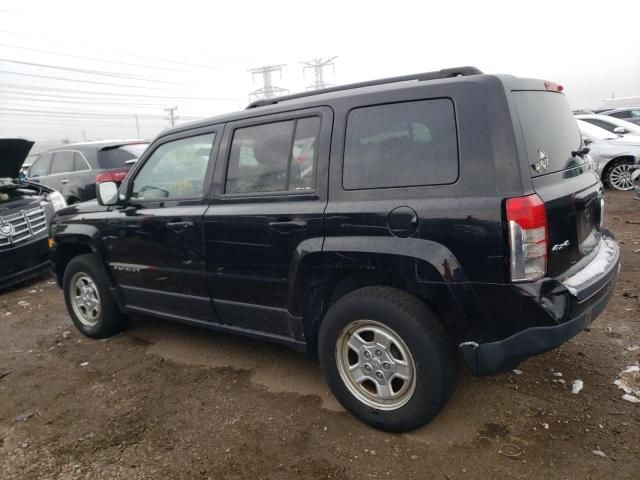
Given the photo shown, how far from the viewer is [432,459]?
2.50 metres

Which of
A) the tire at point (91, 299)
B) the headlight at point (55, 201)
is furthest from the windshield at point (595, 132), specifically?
the headlight at point (55, 201)

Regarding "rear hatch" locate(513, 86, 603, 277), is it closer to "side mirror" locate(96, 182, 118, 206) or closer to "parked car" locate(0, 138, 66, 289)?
"side mirror" locate(96, 182, 118, 206)

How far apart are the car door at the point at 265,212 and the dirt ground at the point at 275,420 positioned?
553 mm

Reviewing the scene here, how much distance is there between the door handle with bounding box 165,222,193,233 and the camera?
136 inches

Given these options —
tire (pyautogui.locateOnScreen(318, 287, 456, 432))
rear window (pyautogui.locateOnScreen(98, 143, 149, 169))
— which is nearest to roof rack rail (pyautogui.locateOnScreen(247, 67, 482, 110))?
tire (pyautogui.locateOnScreen(318, 287, 456, 432))

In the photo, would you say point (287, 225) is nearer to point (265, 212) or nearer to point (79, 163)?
point (265, 212)

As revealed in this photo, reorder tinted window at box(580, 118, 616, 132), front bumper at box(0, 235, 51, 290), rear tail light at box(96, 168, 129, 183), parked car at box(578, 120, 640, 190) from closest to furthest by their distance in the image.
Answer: front bumper at box(0, 235, 51, 290), rear tail light at box(96, 168, 129, 183), parked car at box(578, 120, 640, 190), tinted window at box(580, 118, 616, 132)

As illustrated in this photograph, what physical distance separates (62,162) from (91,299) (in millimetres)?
6527

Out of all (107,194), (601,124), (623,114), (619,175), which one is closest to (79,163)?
(107,194)

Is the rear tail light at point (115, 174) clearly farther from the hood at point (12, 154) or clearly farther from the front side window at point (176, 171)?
the front side window at point (176, 171)

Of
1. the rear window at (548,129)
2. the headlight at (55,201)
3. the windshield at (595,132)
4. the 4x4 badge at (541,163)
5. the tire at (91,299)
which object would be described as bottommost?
the tire at (91,299)

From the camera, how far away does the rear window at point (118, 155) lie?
899cm

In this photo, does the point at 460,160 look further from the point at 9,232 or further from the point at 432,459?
the point at 9,232

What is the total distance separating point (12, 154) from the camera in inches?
265
